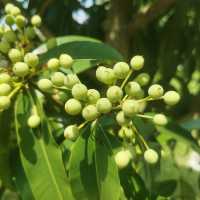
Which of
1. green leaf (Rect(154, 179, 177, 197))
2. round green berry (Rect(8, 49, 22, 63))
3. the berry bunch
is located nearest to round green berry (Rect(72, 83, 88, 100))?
the berry bunch

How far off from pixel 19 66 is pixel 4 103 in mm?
87

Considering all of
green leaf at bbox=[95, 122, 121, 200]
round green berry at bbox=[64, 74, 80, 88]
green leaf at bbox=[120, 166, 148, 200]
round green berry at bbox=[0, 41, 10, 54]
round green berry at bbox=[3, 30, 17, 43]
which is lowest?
green leaf at bbox=[120, 166, 148, 200]

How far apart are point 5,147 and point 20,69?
11.0 inches

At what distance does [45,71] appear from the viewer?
4.35 feet

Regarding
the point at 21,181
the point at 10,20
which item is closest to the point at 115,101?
the point at 21,181

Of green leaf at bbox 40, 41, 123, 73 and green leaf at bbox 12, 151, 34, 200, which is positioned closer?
green leaf at bbox 12, 151, 34, 200

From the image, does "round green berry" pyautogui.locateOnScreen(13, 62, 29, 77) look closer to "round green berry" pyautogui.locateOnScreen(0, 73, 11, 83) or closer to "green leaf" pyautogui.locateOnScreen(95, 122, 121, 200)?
"round green berry" pyautogui.locateOnScreen(0, 73, 11, 83)

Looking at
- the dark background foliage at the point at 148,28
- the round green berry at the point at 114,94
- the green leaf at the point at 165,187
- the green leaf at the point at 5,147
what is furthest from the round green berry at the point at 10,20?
the dark background foliage at the point at 148,28

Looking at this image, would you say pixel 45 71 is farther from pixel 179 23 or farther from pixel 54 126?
pixel 179 23

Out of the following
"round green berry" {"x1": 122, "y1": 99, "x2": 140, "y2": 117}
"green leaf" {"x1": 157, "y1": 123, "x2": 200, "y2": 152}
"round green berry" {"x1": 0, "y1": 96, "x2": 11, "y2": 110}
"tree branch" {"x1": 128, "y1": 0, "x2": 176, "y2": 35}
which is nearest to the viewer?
"round green berry" {"x1": 122, "y1": 99, "x2": 140, "y2": 117}

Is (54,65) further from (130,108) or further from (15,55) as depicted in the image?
(130,108)

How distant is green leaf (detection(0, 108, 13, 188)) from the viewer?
1.36m

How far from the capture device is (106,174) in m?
1.19

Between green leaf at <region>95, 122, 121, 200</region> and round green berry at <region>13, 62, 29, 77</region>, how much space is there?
0.22m
